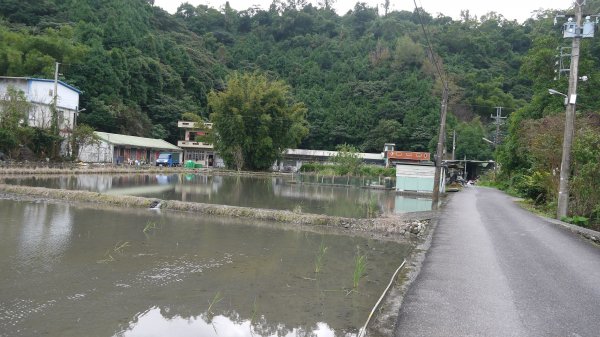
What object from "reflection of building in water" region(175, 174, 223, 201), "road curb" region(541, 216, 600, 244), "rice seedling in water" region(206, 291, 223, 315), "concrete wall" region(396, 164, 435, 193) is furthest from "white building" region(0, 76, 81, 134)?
"road curb" region(541, 216, 600, 244)

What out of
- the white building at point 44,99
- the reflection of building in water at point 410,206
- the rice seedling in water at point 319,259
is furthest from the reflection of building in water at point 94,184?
the reflection of building in water at point 410,206

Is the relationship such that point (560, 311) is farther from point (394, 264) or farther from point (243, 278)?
point (243, 278)

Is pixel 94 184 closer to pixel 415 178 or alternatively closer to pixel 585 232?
pixel 415 178

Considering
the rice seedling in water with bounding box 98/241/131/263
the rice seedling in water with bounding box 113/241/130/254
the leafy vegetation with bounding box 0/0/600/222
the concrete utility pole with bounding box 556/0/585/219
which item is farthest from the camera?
the leafy vegetation with bounding box 0/0/600/222

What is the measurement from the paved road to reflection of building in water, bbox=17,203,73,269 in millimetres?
5680

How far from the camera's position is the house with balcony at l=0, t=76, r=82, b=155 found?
105 ft

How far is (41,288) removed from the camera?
5.65 meters

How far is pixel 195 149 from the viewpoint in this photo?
58125mm

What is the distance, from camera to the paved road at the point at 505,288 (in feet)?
14.2

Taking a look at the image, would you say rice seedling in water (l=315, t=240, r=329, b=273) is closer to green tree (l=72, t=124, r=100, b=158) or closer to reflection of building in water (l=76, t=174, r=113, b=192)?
reflection of building in water (l=76, t=174, r=113, b=192)

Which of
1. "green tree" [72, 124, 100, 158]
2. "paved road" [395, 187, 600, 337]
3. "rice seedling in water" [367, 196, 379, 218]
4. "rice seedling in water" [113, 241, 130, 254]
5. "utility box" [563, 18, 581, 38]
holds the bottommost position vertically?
"rice seedling in water" [113, 241, 130, 254]

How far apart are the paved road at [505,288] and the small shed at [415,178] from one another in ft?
56.6

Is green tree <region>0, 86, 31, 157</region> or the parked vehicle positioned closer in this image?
green tree <region>0, 86, 31, 157</region>

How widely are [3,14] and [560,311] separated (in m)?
69.0
